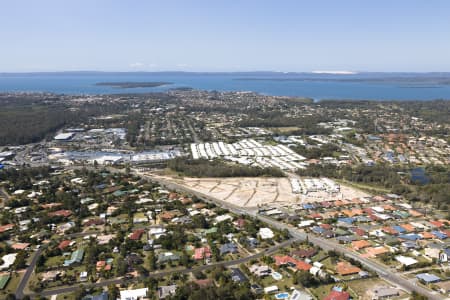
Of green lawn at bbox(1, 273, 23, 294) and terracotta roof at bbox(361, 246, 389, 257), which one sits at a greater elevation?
terracotta roof at bbox(361, 246, 389, 257)

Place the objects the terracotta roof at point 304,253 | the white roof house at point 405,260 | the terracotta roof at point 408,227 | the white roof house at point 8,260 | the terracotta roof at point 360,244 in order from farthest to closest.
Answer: the terracotta roof at point 408,227, the terracotta roof at point 360,244, the terracotta roof at point 304,253, the white roof house at point 8,260, the white roof house at point 405,260

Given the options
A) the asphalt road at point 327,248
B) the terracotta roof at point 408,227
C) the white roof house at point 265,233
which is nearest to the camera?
the asphalt road at point 327,248

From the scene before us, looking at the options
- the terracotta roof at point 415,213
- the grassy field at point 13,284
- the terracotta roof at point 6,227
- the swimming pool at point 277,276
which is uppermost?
the terracotta roof at point 415,213

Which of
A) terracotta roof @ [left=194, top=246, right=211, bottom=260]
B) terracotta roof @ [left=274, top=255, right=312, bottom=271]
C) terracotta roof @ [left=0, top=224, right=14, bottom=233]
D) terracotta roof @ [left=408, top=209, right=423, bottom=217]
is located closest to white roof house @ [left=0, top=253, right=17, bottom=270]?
terracotta roof @ [left=0, top=224, right=14, bottom=233]

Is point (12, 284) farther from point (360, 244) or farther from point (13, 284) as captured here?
point (360, 244)

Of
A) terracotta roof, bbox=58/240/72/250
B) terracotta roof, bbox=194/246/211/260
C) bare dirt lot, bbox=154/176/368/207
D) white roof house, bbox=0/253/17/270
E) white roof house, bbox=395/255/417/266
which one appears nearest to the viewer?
white roof house, bbox=395/255/417/266

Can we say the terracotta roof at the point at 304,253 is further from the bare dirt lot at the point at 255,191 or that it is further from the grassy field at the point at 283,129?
the grassy field at the point at 283,129

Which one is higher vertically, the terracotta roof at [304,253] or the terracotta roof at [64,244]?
the terracotta roof at [304,253]

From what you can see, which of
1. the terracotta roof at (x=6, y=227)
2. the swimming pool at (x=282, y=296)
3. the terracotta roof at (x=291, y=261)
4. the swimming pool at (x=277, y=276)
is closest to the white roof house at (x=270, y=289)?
the swimming pool at (x=282, y=296)

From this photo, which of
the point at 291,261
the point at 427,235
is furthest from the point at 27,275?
the point at 427,235

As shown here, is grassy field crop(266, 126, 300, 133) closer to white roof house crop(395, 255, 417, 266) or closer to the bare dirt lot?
the bare dirt lot

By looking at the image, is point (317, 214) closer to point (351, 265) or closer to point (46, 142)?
point (351, 265)

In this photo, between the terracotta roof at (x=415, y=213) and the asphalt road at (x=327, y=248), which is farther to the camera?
the terracotta roof at (x=415, y=213)
